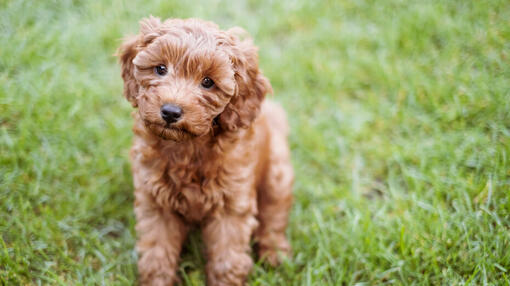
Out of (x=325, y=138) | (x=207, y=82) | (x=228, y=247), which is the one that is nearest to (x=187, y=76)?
(x=207, y=82)

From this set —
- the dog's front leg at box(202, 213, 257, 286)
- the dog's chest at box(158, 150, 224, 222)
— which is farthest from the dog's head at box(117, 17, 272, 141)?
the dog's front leg at box(202, 213, 257, 286)

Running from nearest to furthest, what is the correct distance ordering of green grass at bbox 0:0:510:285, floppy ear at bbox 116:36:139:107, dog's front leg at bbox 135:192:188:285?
floppy ear at bbox 116:36:139:107 < dog's front leg at bbox 135:192:188:285 < green grass at bbox 0:0:510:285

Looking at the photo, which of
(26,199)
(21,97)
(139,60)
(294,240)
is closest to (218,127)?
(139,60)

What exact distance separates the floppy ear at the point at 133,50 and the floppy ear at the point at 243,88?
0.53 metres

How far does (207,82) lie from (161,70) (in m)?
0.31

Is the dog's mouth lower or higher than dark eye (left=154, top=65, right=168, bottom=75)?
lower

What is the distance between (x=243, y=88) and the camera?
9.96 feet

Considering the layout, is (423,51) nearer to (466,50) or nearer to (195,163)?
(466,50)

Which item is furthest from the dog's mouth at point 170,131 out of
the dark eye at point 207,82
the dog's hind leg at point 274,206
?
the dog's hind leg at point 274,206

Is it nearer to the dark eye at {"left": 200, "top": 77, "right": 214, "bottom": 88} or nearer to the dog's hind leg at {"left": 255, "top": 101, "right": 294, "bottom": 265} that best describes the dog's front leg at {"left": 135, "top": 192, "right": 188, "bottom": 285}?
the dog's hind leg at {"left": 255, "top": 101, "right": 294, "bottom": 265}

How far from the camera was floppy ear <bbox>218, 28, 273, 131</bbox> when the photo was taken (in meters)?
2.95

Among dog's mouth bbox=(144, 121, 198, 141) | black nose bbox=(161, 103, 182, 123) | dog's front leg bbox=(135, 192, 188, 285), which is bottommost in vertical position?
dog's front leg bbox=(135, 192, 188, 285)

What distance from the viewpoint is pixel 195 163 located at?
313cm

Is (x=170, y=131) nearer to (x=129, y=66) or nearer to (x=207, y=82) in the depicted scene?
(x=207, y=82)
